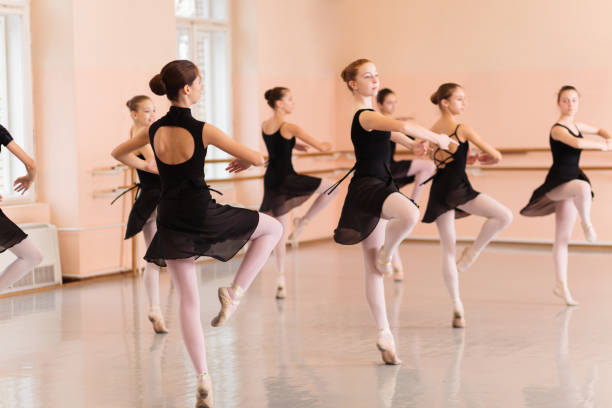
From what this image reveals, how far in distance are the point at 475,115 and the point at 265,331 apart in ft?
15.5

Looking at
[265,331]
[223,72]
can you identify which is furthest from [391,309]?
[223,72]

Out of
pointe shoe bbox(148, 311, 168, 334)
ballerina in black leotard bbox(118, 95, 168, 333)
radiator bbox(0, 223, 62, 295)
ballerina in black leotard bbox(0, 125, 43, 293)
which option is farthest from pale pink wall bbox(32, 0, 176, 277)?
ballerina in black leotard bbox(0, 125, 43, 293)

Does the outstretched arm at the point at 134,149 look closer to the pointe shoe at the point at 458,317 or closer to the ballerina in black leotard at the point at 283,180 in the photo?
the ballerina in black leotard at the point at 283,180

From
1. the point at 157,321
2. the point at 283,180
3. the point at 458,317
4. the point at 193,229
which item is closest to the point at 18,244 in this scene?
the point at 157,321

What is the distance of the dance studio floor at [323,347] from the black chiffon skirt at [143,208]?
638 mm

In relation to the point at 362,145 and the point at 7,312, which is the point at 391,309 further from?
the point at 7,312

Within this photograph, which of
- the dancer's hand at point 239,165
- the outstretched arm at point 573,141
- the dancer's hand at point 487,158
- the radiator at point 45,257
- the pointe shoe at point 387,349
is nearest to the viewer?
the dancer's hand at point 239,165

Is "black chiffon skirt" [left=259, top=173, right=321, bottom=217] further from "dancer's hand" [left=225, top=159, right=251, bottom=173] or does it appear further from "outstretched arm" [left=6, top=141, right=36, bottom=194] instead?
"dancer's hand" [left=225, top=159, right=251, bottom=173]

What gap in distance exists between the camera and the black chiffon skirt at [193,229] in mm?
3543

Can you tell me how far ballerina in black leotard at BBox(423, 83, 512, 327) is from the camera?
5.10 meters

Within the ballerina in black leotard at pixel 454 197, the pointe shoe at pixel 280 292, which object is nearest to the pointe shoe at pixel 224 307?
the ballerina in black leotard at pixel 454 197

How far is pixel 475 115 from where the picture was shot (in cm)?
913

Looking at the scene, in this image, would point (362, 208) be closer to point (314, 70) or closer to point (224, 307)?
point (224, 307)

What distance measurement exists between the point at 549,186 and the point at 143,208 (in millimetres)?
2568
